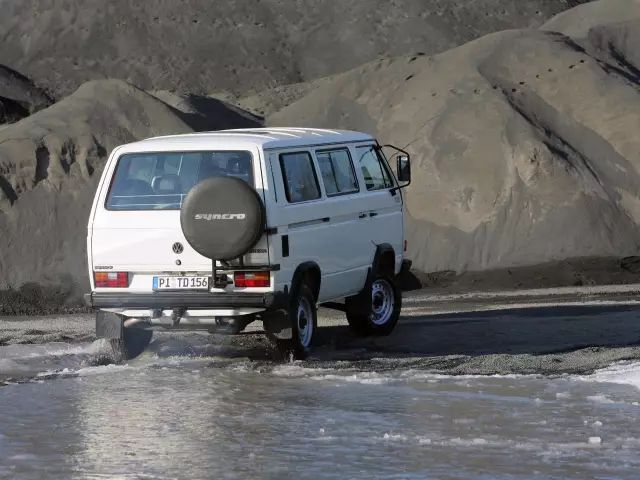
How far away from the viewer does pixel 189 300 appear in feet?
42.1

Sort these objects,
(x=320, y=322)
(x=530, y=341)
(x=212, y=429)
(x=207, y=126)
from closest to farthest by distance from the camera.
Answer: (x=212, y=429)
(x=530, y=341)
(x=320, y=322)
(x=207, y=126)

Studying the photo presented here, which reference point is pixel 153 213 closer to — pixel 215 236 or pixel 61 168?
pixel 215 236

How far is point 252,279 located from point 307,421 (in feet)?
9.10

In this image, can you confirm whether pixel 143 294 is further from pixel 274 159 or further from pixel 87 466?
pixel 87 466

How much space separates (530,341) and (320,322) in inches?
129

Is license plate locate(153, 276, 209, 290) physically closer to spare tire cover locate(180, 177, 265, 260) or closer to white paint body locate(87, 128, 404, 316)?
white paint body locate(87, 128, 404, 316)

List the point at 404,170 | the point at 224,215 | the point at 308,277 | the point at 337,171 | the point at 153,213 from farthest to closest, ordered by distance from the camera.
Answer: the point at 404,170
the point at 337,171
the point at 308,277
the point at 153,213
the point at 224,215

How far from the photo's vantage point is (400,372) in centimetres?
1249

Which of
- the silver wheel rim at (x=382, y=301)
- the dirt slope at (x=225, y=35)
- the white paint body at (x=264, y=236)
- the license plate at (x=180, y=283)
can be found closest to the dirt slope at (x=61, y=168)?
the silver wheel rim at (x=382, y=301)

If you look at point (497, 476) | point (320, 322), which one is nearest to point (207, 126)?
point (320, 322)

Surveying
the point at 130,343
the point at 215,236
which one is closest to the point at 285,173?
the point at 215,236

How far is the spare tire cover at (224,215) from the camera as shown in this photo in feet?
41.0

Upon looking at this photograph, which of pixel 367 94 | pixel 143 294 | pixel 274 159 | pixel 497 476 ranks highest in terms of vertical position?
pixel 367 94

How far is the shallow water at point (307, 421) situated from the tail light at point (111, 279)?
29.8 inches
